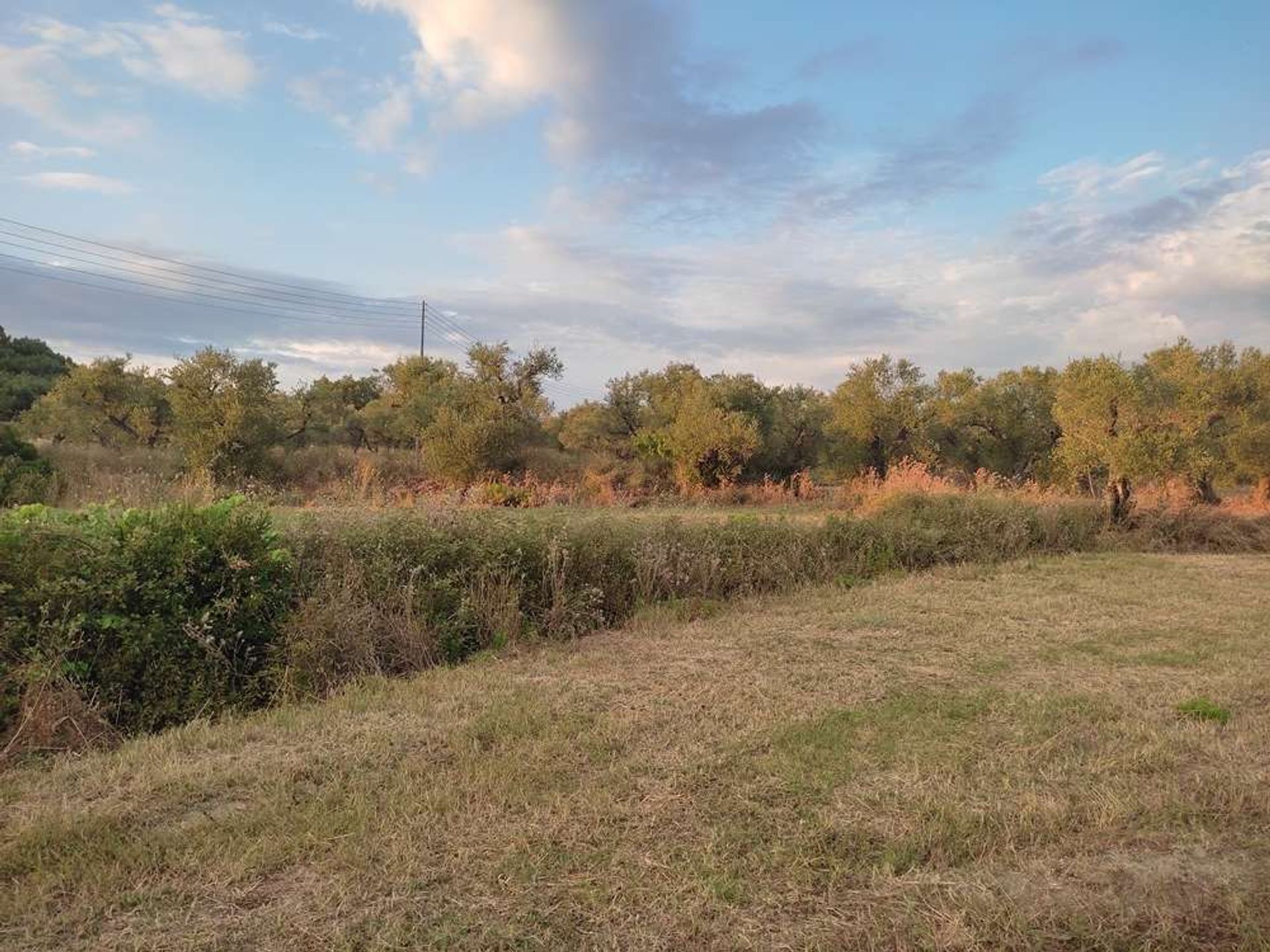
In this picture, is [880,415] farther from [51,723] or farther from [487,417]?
[51,723]

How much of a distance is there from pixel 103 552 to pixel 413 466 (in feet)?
72.9

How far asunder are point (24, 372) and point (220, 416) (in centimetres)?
2724

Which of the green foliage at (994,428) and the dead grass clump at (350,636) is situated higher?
the green foliage at (994,428)

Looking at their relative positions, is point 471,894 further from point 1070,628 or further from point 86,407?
point 86,407

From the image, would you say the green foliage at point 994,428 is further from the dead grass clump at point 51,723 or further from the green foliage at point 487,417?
the dead grass clump at point 51,723

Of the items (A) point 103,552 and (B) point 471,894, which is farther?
(A) point 103,552

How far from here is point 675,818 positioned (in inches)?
128

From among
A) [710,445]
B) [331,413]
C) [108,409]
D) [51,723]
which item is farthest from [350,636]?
[331,413]

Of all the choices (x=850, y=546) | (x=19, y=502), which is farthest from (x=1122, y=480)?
(x=19, y=502)

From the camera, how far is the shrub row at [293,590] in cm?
454

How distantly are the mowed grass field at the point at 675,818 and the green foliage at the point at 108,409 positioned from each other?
2400 centimetres

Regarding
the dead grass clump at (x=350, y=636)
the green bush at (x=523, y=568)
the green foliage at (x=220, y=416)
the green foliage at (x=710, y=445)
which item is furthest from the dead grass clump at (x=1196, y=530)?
the green foliage at (x=220, y=416)

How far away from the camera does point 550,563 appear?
23.2ft

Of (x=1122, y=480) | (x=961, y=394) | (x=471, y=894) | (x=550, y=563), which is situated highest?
(x=961, y=394)
